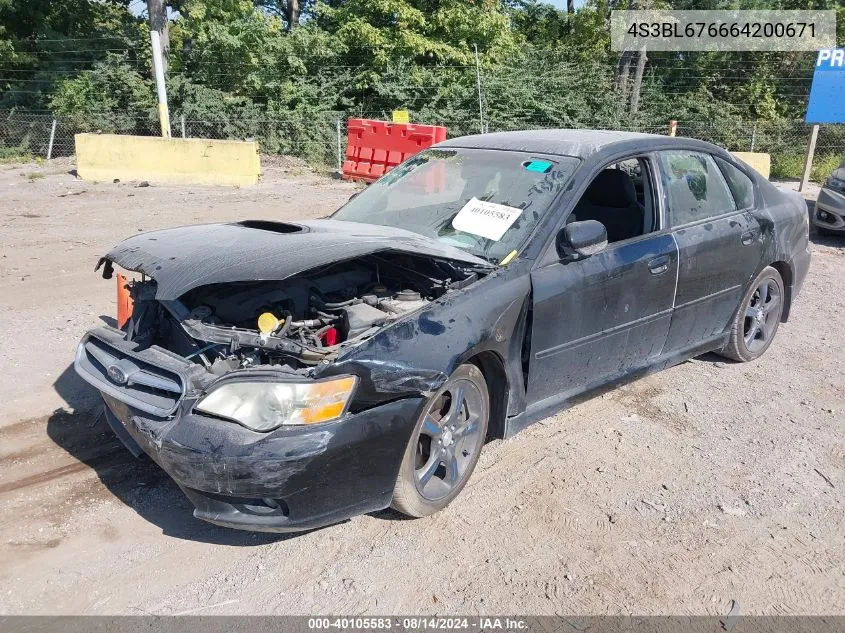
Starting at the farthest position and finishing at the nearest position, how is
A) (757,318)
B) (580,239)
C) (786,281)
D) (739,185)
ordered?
1. (786,281)
2. (757,318)
3. (739,185)
4. (580,239)

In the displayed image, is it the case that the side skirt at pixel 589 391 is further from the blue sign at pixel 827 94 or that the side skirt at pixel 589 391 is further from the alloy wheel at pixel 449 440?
the blue sign at pixel 827 94

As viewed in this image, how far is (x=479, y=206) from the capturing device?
4059mm

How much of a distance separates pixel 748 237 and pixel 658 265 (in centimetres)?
112

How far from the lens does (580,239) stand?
12.1 ft

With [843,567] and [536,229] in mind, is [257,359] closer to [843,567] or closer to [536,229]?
[536,229]

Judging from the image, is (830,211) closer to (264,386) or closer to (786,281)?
(786,281)

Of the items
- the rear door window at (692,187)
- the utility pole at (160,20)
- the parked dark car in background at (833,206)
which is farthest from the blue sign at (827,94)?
the utility pole at (160,20)

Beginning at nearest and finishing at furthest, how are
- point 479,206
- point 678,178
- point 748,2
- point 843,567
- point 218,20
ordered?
point 843,567 → point 479,206 → point 678,178 → point 218,20 → point 748,2

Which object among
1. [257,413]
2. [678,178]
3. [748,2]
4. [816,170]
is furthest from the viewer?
[748,2]

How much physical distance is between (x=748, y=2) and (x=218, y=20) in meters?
20.8

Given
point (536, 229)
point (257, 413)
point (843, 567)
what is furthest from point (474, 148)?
point (843, 567)

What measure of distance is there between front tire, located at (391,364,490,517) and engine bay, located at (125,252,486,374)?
0.44 m

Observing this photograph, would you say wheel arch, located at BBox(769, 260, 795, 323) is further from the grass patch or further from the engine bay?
the grass patch

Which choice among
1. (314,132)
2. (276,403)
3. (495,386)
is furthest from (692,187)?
(314,132)
